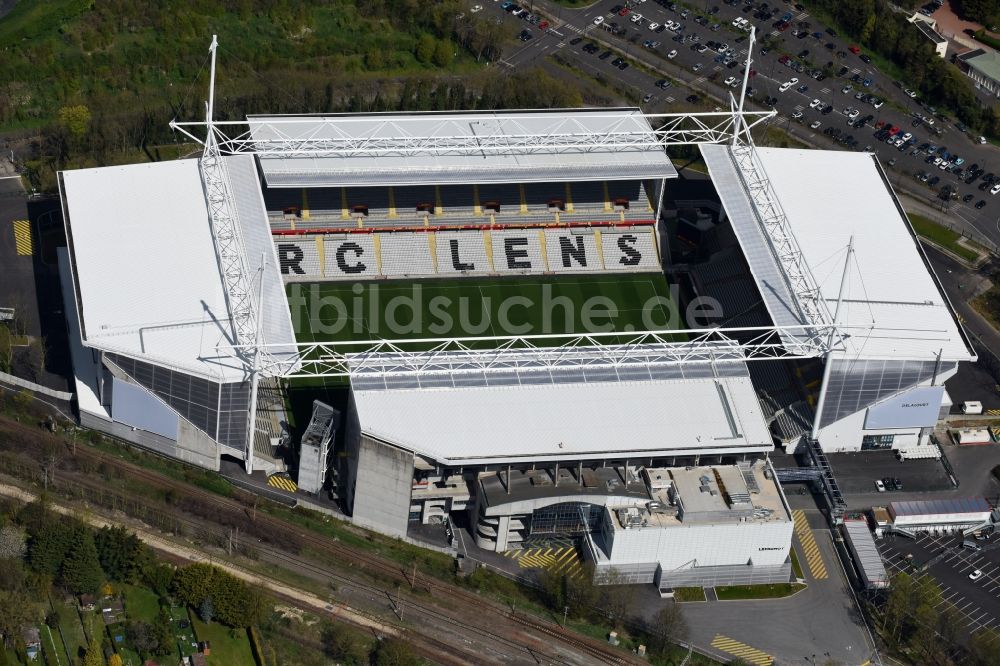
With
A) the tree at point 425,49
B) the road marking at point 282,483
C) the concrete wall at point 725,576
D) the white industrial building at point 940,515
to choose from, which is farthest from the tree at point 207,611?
the tree at point 425,49

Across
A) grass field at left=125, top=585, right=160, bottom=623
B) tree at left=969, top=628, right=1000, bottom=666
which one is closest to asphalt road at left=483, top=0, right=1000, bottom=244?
tree at left=969, top=628, right=1000, bottom=666

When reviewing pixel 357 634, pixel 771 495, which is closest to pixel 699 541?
pixel 771 495

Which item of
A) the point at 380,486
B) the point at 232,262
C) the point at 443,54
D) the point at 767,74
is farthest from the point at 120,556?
the point at 767,74

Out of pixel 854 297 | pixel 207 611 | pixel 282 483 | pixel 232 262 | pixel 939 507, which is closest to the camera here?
pixel 207 611

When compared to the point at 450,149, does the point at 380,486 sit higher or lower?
lower

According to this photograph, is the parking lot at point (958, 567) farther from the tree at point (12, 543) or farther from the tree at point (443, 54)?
the tree at point (443, 54)

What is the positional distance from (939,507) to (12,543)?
71.1 metres

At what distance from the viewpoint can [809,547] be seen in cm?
12838

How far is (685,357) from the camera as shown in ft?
429

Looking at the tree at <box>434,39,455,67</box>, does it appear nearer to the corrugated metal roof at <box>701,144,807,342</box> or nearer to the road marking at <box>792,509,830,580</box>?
the corrugated metal roof at <box>701,144,807,342</box>

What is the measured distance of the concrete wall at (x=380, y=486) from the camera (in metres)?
122

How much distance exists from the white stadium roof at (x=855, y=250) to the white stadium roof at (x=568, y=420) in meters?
11.8

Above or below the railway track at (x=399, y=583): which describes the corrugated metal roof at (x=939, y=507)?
above

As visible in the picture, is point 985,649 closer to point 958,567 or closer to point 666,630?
point 958,567
